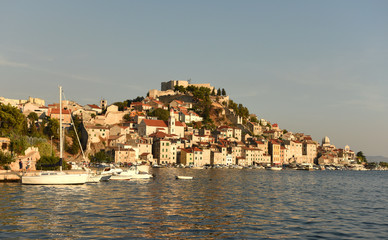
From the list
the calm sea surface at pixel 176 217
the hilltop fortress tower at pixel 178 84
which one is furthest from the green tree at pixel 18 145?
the hilltop fortress tower at pixel 178 84

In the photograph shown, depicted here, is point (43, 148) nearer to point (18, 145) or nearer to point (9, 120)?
point (18, 145)

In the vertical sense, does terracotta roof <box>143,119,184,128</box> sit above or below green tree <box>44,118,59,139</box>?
above

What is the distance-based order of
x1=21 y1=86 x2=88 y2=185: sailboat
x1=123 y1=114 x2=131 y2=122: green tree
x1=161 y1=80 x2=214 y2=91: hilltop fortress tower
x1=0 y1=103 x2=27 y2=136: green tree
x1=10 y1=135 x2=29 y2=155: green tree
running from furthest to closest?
x1=161 y1=80 x2=214 y2=91: hilltop fortress tower → x1=123 y1=114 x2=131 y2=122: green tree → x1=0 y1=103 x2=27 y2=136: green tree → x1=10 y1=135 x2=29 y2=155: green tree → x1=21 y1=86 x2=88 y2=185: sailboat

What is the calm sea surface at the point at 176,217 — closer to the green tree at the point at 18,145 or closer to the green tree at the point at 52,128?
the green tree at the point at 18,145

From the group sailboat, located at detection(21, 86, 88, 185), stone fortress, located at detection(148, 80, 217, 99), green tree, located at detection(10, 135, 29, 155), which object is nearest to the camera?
sailboat, located at detection(21, 86, 88, 185)

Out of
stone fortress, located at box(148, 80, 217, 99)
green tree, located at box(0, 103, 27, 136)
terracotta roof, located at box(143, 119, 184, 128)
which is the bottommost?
green tree, located at box(0, 103, 27, 136)

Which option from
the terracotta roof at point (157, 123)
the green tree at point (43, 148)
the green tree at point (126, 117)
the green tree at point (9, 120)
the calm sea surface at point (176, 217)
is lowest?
the calm sea surface at point (176, 217)

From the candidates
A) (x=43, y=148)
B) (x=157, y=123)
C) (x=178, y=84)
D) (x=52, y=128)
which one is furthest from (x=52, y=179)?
(x=178, y=84)

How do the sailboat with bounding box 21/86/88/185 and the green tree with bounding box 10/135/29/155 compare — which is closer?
the sailboat with bounding box 21/86/88/185

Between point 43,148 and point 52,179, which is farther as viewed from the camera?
point 43,148

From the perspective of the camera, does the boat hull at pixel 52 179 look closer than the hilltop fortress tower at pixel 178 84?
Yes

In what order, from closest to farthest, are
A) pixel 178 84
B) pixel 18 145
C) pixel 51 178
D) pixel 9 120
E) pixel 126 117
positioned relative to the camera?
pixel 51 178 → pixel 18 145 → pixel 9 120 → pixel 126 117 → pixel 178 84

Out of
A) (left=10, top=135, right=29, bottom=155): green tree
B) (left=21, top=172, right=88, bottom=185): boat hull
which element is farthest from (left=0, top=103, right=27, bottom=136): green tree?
(left=21, top=172, right=88, bottom=185): boat hull

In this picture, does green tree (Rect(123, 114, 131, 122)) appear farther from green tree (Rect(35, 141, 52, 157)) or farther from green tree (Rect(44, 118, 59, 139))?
green tree (Rect(35, 141, 52, 157))
